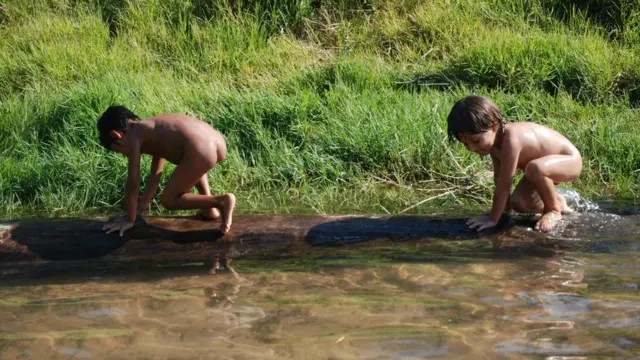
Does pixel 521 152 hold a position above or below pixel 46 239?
above

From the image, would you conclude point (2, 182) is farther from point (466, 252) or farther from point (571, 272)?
point (571, 272)

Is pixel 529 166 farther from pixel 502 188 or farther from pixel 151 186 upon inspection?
pixel 151 186

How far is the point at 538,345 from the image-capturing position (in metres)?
3.85

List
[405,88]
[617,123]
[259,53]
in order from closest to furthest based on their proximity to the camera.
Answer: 1. [617,123]
2. [405,88]
3. [259,53]

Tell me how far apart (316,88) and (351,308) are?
4577 millimetres

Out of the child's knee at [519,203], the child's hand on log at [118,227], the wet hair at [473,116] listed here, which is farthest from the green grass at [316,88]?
the child's hand on log at [118,227]

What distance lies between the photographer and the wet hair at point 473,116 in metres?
5.16

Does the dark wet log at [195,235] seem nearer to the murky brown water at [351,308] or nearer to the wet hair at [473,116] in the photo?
the murky brown water at [351,308]

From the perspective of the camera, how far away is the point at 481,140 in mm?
5234

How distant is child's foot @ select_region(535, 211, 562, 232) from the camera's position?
5.22 meters

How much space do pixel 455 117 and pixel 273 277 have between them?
1.40m

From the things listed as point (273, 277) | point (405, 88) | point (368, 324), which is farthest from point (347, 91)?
point (368, 324)

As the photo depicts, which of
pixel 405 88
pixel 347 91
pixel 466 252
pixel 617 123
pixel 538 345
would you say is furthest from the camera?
pixel 405 88

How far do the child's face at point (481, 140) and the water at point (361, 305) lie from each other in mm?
526
